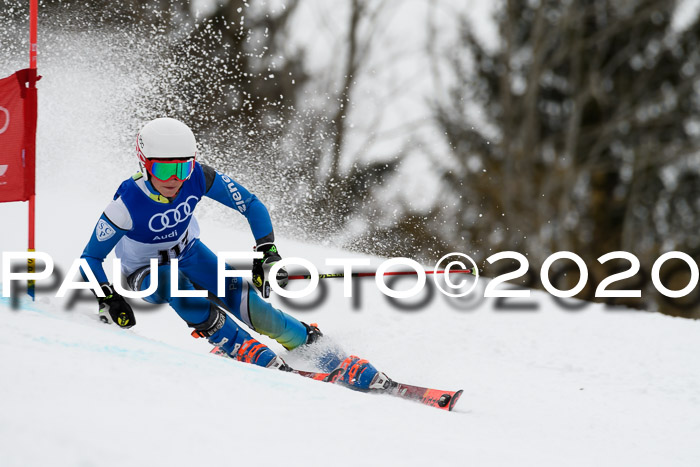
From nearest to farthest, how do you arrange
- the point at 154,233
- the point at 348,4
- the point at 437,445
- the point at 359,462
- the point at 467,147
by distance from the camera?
the point at 359,462, the point at 437,445, the point at 154,233, the point at 348,4, the point at 467,147

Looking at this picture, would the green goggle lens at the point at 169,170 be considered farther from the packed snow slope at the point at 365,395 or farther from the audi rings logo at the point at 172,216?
the packed snow slope at the point at 365,395

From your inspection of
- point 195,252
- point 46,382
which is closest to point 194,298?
point 195,252

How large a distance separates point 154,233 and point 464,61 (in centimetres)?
1821

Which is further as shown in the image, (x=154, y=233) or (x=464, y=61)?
(x=464, y=61)

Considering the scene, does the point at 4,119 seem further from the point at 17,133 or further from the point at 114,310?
the point at 114,310

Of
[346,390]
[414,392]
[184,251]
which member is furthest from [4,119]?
[414,392]

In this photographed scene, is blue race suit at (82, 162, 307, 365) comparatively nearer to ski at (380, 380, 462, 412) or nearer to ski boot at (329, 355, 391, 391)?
ski boot at (329, 355, 391, 391)

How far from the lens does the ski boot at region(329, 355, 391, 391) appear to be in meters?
3.91

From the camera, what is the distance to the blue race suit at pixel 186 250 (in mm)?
3664

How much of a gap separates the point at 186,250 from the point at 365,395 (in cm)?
146

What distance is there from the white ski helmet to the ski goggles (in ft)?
0.07

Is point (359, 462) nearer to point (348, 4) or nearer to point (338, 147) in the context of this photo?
point (338, 147)

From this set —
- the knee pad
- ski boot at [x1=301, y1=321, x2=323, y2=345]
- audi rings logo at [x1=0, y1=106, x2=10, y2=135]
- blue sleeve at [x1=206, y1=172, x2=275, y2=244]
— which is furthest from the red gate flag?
ski boot at [x1=301, y1=321, x2=323, y2=345]

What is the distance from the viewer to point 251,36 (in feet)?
51.1
